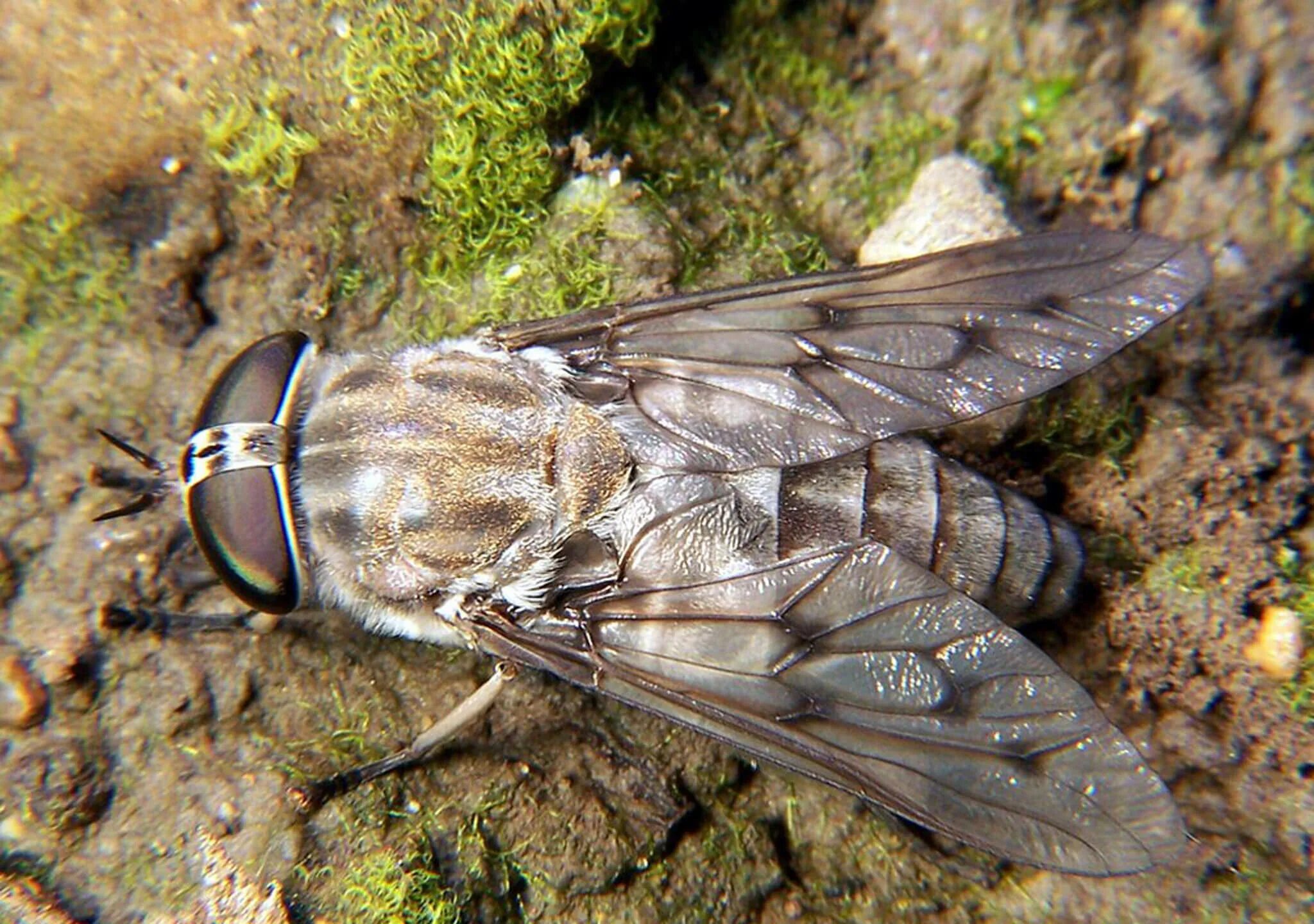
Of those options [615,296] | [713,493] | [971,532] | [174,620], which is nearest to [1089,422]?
[971,532]

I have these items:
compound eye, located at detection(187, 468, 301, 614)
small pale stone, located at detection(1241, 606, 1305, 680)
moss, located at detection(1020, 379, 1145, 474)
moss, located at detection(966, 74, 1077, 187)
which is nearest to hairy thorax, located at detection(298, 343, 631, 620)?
compound eye, located at detection(187, 468, 301, 614)

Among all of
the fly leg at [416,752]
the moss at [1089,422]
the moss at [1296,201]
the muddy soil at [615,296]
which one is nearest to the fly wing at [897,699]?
the fly leg at [416,752]

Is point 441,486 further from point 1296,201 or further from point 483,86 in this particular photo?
point 1296,201

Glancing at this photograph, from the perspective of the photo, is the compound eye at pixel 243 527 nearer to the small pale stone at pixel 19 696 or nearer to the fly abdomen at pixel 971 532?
the small pale stone at pixel 19 696

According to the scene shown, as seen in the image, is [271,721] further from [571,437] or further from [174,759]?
[571,437]

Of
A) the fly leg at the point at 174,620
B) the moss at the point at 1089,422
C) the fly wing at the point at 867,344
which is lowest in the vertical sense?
the fly leg at the point at 174,620

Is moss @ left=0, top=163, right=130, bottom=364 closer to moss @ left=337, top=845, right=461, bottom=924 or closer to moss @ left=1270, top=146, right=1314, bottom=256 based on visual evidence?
moss @ left=337, top=845, right=461, bottom=924

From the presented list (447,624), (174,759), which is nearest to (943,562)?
(447,624)
